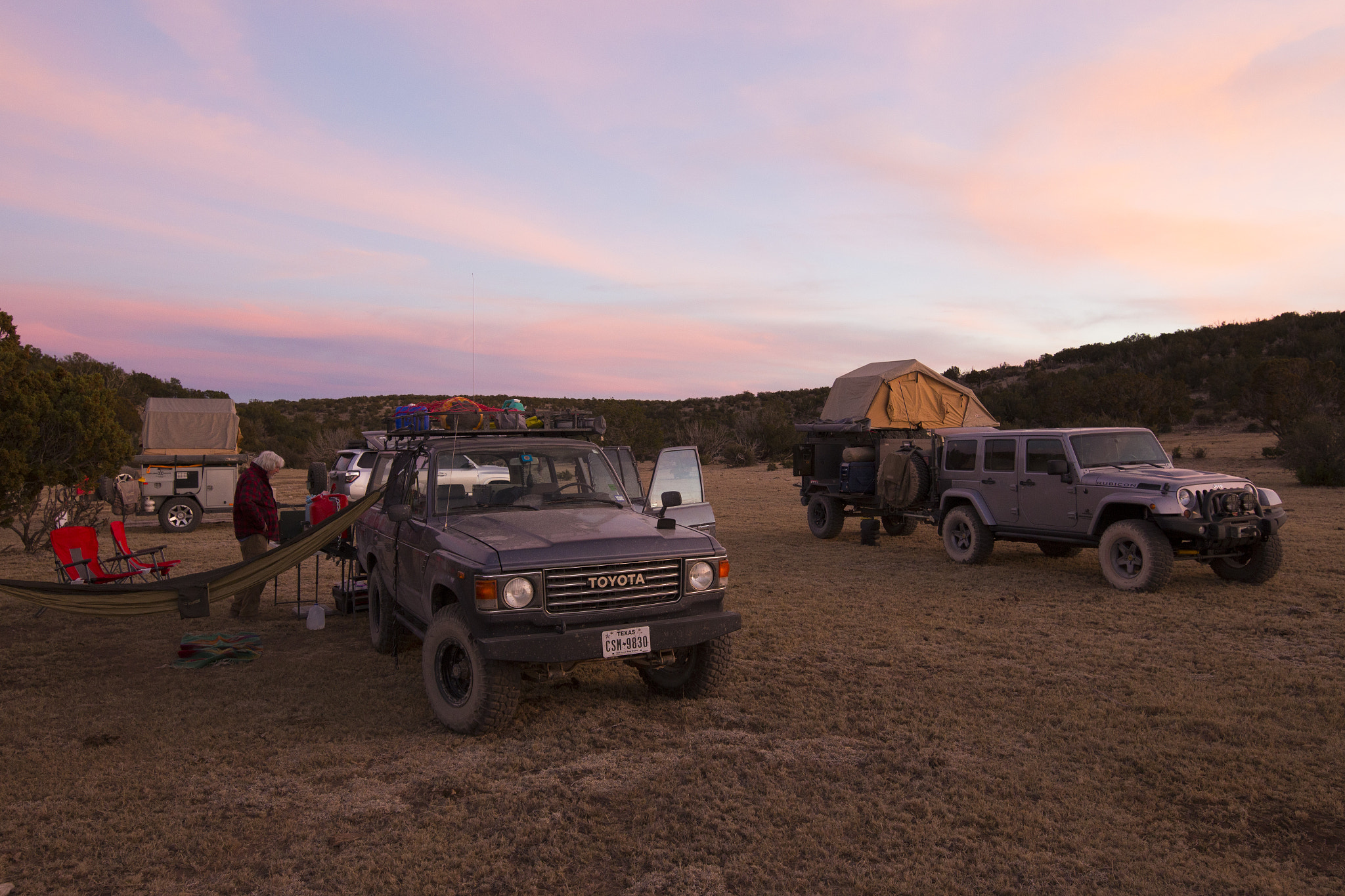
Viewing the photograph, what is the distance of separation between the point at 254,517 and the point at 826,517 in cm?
923

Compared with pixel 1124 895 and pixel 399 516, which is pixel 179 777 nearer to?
pixel 399 516

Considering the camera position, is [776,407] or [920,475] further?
[776,407]

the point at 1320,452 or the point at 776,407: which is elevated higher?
the point at 776,407

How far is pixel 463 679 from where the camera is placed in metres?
5.22

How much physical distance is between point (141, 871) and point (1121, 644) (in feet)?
22.5

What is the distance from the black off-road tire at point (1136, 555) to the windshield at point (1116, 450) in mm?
1043

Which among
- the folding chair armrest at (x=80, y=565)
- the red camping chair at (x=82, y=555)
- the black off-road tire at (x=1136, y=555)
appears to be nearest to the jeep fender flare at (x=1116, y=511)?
the black off-road tire at (x=1136, y=555)

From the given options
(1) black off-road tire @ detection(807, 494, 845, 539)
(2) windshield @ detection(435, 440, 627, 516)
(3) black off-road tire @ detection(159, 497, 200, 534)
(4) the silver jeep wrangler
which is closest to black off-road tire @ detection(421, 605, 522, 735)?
(2) windshield @ detection(435, 440, 627, 516)

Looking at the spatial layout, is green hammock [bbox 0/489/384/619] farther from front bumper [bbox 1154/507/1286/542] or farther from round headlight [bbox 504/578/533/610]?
front bumper [bbox 1154/507/1286/542]

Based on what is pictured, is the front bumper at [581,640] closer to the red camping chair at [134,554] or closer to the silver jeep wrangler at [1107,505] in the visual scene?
the red camping chair at [134,554]

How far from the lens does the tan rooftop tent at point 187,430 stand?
1733cm

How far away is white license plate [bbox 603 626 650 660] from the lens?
189 inches

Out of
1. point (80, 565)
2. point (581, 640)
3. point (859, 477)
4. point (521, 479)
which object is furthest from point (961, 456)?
point (80, 565)

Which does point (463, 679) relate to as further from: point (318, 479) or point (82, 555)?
point (318, 479)
